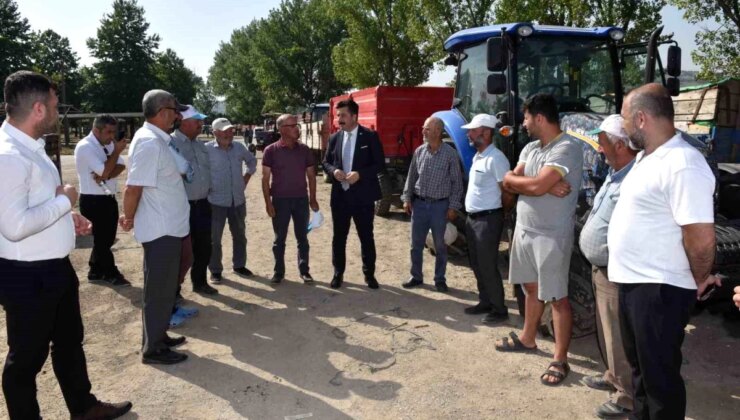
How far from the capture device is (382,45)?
868 inches

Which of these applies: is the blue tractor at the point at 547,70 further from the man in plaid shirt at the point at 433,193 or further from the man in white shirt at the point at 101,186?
the man in white shirt at the point at 101,186

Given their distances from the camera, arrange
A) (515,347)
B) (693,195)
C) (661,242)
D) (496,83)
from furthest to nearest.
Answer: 1. (496,83)
2. (515,347)
3. (661,242)
4. (693,195)

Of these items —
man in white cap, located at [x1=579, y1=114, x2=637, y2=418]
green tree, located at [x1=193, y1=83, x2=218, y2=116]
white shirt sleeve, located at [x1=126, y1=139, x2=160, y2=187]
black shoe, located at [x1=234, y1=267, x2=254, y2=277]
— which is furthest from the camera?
green tree, located at [x1=193, y1=83, x2=218, y2=116]

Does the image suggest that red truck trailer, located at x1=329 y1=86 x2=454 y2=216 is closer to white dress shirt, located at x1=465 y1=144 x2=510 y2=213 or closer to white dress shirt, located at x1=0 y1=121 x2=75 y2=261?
white dress shirt, located at x1=465 y1=144 x2=510 y2=213

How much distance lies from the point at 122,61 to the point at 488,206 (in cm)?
5924

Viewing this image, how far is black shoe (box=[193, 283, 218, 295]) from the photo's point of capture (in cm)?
530

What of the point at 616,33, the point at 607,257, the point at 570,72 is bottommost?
the point at 607,257

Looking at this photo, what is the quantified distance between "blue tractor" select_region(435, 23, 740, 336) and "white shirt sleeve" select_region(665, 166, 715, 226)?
99.4 inches

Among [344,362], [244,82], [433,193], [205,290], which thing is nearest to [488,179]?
[433,193]

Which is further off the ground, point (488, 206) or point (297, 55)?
point (297, 55)

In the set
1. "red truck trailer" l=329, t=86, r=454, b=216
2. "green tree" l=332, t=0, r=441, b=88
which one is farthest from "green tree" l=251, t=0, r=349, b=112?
"red truck trailer" l=329, t=86, r=454, b=216

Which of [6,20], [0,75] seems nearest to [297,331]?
[0,75]

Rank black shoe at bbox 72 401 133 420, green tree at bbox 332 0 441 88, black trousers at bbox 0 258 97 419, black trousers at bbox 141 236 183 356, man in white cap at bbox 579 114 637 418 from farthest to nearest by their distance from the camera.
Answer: green tree at bbox 332 0 441 88 → black trousers at bbox 141 236 183 356 → black shoe at bbox 72 401 133 420 → man in white cap at bbox 579 114 637 418 → black trousers at bbox 0 258 97 419

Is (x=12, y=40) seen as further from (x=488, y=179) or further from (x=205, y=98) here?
(x=205, y=98)
